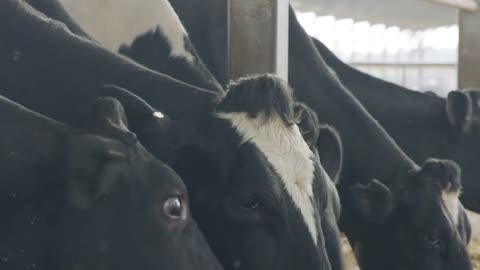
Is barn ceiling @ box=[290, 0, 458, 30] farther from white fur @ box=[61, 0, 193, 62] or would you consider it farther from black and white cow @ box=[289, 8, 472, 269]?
white fur @ box=[61, 0, 193, 62]

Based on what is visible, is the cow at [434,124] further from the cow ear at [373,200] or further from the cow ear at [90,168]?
the cow ear at [90,168]

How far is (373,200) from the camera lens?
341cm

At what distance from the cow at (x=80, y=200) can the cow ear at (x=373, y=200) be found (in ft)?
5.14

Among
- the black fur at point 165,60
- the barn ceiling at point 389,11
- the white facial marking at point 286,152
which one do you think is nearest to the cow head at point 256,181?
the white facial marking at point 286,152

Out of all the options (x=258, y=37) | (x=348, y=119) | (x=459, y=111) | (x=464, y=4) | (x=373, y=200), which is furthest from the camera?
(x=464, y=4)

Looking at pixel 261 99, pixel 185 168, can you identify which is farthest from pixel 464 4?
pixel 185 168

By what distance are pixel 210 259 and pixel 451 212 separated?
1.58 m

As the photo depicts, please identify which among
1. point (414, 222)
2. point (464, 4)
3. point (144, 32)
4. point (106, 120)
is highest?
point (464, 4)

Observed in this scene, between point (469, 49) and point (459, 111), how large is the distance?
1283mm

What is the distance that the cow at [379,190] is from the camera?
10.7 ft

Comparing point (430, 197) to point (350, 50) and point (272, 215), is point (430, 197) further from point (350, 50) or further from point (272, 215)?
point (350, 50)

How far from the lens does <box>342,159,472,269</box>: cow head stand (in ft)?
10.6

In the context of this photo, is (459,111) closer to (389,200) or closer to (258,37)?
(389,200)

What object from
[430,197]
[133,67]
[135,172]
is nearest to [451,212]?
[430,197]
